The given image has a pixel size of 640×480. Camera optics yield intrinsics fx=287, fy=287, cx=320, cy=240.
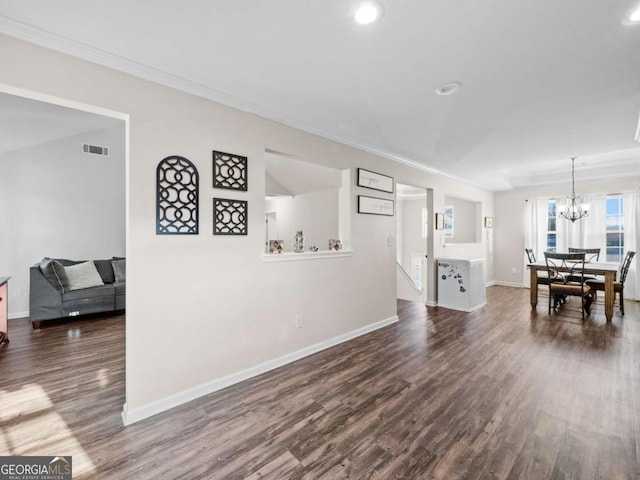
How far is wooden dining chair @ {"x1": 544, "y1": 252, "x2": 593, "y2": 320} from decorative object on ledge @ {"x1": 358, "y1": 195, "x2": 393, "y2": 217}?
284cm

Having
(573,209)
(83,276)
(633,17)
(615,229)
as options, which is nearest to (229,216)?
(633,17)

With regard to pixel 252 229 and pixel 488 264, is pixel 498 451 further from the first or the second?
pixel 488 264

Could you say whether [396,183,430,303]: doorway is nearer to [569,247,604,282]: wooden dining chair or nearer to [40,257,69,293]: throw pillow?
[569,247,604,282]: wooden dining chair

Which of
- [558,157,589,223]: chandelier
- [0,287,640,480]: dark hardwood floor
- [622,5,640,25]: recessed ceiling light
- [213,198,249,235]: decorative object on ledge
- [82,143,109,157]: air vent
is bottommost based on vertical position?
[0,287,640,480]: dark hardwood floor

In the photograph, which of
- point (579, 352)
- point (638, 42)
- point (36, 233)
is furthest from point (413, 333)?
point (36, 233)

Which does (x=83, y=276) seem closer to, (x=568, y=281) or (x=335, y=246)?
(x=335, y=246)

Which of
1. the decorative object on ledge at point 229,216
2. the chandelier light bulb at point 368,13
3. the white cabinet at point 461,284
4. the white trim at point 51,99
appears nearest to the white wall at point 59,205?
the white trim at point 51,99

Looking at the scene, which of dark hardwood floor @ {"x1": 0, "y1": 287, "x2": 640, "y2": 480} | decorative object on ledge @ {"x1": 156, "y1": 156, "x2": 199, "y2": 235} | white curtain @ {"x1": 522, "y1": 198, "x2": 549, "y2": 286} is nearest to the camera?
dark hardwood floor @ {"x1": 0, "y1": 287, "x2": 640, "y2": 480}

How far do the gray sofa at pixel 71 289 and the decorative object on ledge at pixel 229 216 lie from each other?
338 centimetres

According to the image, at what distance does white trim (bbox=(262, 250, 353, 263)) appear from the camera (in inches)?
109

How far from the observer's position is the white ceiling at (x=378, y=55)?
1.53 meters

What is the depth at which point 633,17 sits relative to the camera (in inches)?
A: 61.2

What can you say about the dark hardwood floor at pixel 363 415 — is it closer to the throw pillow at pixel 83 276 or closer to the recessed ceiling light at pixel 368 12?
the throw pillow at pixel 83 276

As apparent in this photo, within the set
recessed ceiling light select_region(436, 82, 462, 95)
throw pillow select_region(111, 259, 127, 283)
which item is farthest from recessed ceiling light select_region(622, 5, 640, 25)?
throw pillow select_region(111, 259, 127, 283)
